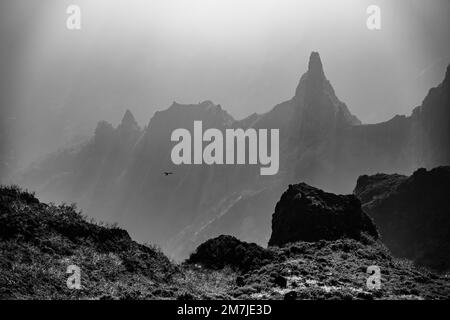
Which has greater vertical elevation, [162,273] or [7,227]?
[7,227]

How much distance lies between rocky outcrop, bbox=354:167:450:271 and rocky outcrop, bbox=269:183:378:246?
2194 centimetres

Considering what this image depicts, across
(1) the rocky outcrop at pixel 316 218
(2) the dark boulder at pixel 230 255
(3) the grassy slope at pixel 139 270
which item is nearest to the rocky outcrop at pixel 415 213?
(1) the rocky outcrop at pixel 316 218

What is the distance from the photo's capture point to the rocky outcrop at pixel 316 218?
1725 inches

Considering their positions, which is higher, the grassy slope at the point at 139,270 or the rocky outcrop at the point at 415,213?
the rocky outcrop at the point at 415,213

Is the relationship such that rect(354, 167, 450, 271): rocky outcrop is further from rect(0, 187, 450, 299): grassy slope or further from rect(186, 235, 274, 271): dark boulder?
rect(0, 187, 450, 299): grassy slope

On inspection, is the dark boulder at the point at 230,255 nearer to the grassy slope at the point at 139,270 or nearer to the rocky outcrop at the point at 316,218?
the grassy slope at the point at 139,270

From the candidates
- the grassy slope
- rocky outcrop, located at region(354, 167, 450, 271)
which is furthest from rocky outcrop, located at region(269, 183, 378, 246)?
rocky outcrop, located at region(354, 167, 450, 271)

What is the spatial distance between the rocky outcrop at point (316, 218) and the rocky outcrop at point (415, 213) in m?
21.9

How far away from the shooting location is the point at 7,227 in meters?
28.1

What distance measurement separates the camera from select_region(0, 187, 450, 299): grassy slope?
2409cm
